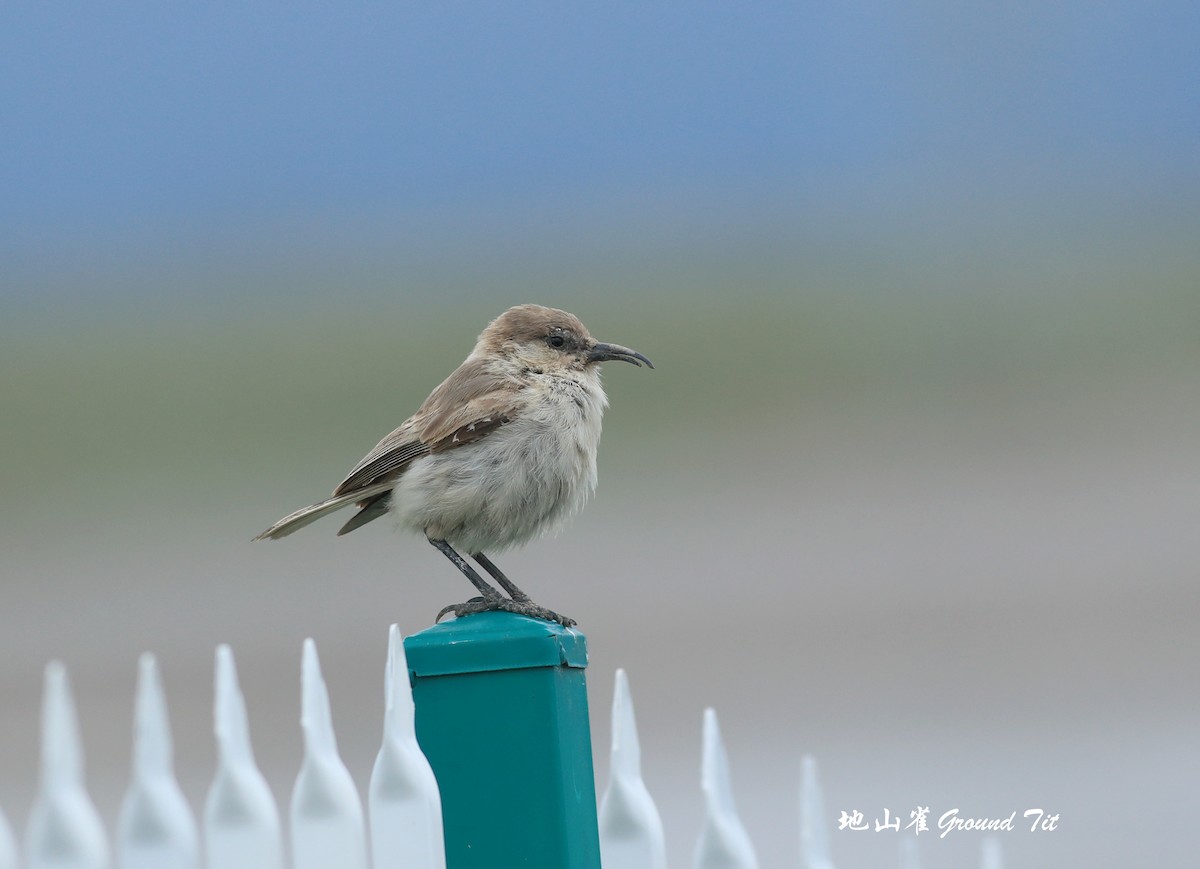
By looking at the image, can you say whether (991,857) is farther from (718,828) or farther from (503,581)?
(503,581)

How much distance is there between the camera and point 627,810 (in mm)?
2750

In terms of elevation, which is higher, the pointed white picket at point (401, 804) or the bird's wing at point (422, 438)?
the bird's wing at point (422, 438)

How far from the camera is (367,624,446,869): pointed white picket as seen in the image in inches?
95.0

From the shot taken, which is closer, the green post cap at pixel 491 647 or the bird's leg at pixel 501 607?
the green post cap at pixel 491 647

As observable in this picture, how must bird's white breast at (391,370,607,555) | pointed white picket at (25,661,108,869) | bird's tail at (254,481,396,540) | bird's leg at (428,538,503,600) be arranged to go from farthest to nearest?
bird's white breast at (391,370,607,555) → bird's tail at (254,481,396,540) → bird's leg at (428,538,503,600) → pointed white picket at (25,661,108,869)

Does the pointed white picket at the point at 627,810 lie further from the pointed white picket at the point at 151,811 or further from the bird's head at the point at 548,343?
the bird's head at the point at 548,343

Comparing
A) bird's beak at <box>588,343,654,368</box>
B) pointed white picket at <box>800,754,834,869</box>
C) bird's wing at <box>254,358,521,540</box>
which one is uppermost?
bird's beak at <box>588,343,654,368</box>

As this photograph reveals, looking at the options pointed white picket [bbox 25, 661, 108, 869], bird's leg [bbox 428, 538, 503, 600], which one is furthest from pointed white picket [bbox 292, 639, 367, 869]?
bird's leg [bbox 428, 538, 503, 600]

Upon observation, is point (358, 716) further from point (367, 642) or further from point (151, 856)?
point (151, 856)

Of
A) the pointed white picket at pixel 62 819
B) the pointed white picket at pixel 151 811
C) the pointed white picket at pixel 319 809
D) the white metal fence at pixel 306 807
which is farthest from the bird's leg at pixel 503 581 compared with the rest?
the pointed white picket at pixel 62 819

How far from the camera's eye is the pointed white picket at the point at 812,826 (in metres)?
2.74

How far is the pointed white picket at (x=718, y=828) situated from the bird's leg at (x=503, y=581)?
72 centimetres

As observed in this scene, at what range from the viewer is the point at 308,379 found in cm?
1850

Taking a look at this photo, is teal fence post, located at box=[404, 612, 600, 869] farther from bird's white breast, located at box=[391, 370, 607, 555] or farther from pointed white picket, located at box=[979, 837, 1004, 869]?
bird's white breast, located at box=[391, 370, 607, 555]
